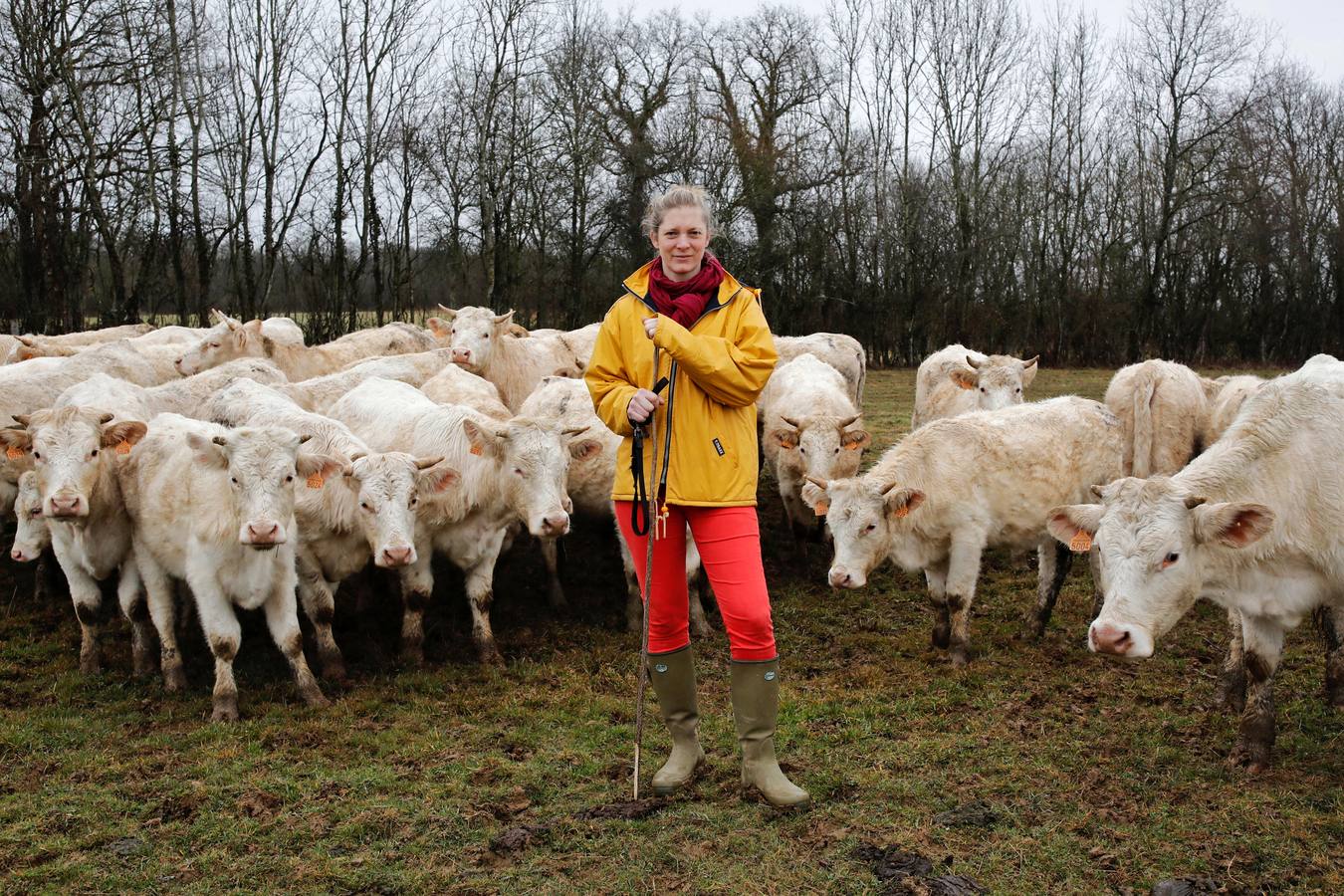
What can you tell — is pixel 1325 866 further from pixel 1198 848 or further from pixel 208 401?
pixel 208 401

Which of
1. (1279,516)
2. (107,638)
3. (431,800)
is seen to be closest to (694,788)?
(431,800)

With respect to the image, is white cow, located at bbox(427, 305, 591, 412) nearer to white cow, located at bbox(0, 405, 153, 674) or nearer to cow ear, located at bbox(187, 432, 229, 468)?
white cow, located at bbox(0, 405, 153, 674)

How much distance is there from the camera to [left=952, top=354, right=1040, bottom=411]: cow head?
10.7 meters

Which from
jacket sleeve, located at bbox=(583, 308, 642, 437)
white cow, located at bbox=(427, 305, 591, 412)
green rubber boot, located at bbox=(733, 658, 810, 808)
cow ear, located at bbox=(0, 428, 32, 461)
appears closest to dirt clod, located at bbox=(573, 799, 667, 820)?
green rubber boot, located at bbox=(733, 658, 810, 808)

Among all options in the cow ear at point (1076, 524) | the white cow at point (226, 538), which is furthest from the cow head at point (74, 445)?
the cow ear at point (1076, 524)

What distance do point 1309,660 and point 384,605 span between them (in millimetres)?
6708

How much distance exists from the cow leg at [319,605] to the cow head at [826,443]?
160 inches

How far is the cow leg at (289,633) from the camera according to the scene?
20.6 ft

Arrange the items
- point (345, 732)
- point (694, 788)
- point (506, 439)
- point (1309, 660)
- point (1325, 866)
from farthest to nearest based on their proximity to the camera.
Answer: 1. point (506, 439)
2. point (1309, 660)
3. point (345, 732)
4. point (694, 788)
5. point (1325, 866)

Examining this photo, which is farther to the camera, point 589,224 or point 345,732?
point 589,224

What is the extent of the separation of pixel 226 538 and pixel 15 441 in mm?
2057

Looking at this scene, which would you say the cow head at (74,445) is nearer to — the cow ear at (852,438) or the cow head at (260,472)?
the cow head at (260,472)

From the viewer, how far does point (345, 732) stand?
5785 mm

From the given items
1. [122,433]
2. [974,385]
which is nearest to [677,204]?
[122,433]
